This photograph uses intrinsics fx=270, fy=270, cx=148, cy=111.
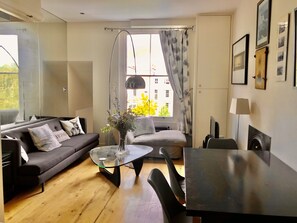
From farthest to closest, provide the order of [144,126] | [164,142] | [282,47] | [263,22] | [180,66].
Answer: [180,66] < [144,126] < [164,142] < [263,22] < [282,47]

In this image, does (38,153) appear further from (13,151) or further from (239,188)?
(239,188)

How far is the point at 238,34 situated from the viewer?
4.48 m

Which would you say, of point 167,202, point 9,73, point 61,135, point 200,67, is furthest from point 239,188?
point 9,73

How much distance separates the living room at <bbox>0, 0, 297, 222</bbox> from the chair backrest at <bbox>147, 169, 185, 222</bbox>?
108cm

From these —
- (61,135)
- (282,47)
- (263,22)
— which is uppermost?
(263,22)

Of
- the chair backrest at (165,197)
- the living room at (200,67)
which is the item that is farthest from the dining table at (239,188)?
the living room at (200,67)

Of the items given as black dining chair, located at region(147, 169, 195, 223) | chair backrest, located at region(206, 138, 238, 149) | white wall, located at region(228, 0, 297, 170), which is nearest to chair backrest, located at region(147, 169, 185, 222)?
black dining chair, located at region(147, 169, 195, 223)

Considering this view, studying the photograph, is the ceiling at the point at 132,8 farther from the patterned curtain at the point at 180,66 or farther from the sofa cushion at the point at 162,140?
the sofa cushion at the point at 162,140

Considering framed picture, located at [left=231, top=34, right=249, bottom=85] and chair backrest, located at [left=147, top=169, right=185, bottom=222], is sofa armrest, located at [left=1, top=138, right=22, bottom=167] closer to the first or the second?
chair backrest, located at [left=147, top=169, right=185, bottom=222]

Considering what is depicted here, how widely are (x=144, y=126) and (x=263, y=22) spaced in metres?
3.12

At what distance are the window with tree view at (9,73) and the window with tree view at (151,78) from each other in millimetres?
2300

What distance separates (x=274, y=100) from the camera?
8.87 ft

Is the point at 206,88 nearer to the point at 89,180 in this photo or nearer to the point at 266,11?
the point at 266,11

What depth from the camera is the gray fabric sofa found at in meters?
3.42
